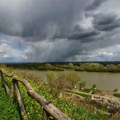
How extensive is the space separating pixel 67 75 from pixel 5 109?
7480 cm

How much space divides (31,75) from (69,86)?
64.7 metres

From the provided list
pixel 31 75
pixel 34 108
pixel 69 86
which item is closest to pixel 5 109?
pixel 34 108

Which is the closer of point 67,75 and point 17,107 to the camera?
point 17,107

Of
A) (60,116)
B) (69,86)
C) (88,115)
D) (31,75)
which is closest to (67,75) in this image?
(69,86)

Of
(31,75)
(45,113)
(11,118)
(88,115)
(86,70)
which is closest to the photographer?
(45,113)

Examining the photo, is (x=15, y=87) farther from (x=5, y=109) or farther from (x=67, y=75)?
(x=67, y=75)

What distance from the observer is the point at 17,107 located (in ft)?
24.0

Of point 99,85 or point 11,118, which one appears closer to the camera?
point 11,118

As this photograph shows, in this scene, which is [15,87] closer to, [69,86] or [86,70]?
[69,86]

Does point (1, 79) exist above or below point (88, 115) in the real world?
above

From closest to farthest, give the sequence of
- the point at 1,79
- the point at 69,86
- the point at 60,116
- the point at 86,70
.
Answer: the point at 60,116 < the point at 1,79 < the point at 69,86 < the point at 86,70

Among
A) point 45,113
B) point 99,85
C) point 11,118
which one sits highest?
point 45,113

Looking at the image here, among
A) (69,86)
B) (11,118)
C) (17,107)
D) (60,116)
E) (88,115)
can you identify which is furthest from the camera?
(69,86)

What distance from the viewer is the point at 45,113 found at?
14.9 feet
